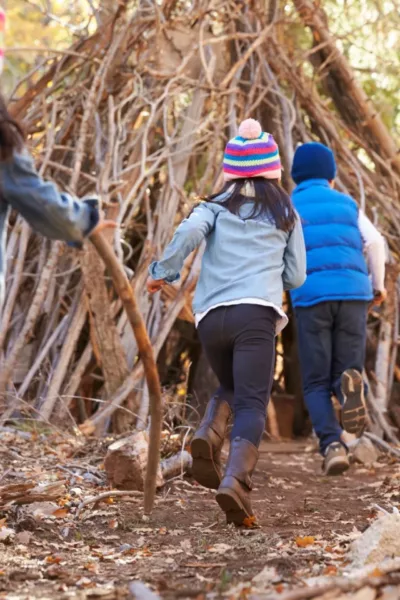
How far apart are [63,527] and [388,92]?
540 cm

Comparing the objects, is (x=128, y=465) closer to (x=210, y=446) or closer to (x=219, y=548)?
(x=210, y=446)

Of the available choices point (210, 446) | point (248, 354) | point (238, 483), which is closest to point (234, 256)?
point (248, 354)

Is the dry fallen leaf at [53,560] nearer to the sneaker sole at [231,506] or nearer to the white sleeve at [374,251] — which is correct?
the sneaker sole at [231,506]

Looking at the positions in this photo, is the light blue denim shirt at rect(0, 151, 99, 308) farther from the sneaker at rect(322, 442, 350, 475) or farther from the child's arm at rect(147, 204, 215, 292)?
the sneaker at rect(322, 442, 350, 475)

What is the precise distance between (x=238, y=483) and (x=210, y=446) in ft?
0.85

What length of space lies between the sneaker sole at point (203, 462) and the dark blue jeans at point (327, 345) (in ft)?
4.79

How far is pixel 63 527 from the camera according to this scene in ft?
11.4

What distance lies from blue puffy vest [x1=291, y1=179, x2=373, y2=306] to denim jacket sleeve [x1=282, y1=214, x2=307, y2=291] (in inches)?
46.3

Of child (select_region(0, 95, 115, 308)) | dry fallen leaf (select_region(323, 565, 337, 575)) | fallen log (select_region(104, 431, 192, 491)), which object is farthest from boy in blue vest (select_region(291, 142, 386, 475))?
child (select_region(0, 95, 115, 308))

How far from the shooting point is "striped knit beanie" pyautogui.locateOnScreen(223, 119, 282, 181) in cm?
379

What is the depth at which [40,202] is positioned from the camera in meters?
2.58

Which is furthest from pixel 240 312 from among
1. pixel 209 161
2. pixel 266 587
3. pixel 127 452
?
pixel 209 161

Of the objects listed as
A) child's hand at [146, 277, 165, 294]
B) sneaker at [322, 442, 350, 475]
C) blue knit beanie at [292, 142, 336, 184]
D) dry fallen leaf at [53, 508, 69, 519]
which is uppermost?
blue knit beanie at [292, 142, 336, 184]

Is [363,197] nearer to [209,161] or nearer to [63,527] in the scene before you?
[209,161]
